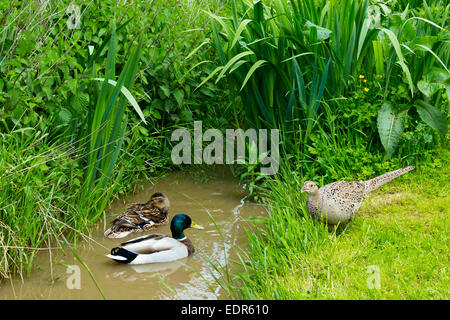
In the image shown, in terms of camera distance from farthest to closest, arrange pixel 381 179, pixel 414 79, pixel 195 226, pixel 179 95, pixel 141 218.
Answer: pixel 179 95 → pixel 414 79 → pixel 141 218 → pixel 195 226 → pixel 381 179

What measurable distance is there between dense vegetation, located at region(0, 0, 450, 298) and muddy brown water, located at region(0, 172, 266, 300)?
163 mm

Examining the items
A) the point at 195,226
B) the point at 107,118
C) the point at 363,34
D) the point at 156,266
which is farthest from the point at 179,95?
the point at 156,266

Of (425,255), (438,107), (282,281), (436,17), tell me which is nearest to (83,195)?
(282,281)

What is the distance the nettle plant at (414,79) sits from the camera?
5672mm

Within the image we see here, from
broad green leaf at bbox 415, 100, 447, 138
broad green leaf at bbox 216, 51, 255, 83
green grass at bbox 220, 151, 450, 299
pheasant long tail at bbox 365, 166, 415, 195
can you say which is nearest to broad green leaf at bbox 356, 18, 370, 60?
broad green leaf at bbox 415, 100, 447, 138

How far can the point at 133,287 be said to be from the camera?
4.49m

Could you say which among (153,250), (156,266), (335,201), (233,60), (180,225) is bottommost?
(156,266)

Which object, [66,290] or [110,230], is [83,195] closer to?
[110,230]

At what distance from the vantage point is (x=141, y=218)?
550cm

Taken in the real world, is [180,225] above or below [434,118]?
below

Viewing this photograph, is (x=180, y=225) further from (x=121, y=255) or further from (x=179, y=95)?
(x=179, y=95)

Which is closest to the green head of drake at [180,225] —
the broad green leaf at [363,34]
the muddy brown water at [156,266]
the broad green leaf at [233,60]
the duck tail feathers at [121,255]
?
the muddy brown water at [156,266]

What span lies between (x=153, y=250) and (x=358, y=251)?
1678 millimetres

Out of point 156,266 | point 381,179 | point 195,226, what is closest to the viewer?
point 156,266
